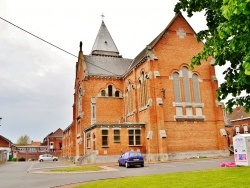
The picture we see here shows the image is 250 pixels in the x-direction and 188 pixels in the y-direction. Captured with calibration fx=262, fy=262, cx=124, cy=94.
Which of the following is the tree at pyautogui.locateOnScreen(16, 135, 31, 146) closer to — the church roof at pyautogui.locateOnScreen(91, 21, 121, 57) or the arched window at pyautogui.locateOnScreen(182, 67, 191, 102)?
→ the church roof at pyautogui.locateOnScreen(91, 21, 121, 57)

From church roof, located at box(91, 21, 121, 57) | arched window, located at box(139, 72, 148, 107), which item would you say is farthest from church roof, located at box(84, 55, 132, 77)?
arched window, located at box(139, 72, 148, 107)

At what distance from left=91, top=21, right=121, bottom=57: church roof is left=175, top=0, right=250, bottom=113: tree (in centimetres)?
4002

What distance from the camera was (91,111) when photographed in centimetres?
3931

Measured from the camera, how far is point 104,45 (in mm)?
50906

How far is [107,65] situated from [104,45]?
26.8 feet

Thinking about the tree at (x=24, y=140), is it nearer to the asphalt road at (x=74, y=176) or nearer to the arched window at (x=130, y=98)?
the arched window at (x=130, y=98)

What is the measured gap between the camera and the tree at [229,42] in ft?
16.7

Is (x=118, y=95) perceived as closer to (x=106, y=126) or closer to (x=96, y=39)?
(x=106, y=126)

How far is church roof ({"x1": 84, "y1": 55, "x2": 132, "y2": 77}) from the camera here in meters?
41.1

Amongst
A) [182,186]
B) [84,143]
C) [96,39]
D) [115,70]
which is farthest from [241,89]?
[96,39]

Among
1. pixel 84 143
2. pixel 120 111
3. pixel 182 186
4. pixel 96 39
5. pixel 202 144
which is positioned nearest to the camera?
pixel 182 186

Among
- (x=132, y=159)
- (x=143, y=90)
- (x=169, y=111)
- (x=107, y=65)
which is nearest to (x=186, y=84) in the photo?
(x=169, y=111)

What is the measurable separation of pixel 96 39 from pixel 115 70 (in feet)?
39.0

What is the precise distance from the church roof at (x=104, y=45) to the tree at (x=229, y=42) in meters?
40.0
